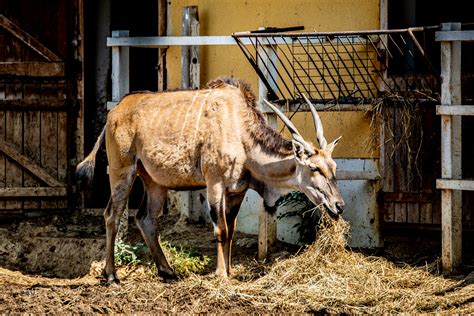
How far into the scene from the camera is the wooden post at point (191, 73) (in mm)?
12961

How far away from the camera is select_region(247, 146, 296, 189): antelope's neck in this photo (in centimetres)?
1098

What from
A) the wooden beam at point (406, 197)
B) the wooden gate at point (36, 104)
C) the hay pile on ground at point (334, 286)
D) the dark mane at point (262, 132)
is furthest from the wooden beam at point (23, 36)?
the wooden beam at point (406, 197)

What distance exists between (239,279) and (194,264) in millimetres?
754

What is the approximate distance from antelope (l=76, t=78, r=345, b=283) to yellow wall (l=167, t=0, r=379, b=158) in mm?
1371

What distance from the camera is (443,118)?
35.6 feet

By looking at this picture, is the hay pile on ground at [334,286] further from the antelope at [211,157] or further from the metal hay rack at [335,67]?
the metal hay rack at [335,67]

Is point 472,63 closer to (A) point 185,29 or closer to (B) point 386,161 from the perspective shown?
(B) point 386,161

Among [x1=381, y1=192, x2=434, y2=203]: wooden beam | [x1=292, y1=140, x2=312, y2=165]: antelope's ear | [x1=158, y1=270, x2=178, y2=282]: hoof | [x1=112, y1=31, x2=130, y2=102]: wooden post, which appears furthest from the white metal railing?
[x1=112, y1=31, x2=130, y2=102]: wooden post

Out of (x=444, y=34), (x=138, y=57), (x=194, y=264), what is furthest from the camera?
(x=138, y=57)

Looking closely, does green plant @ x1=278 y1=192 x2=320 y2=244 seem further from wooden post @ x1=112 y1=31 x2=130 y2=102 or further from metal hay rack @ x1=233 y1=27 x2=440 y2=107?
wooden post @ x1=112 y1=31 x2=130 y2=102

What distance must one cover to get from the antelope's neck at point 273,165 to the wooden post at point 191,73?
222 cm

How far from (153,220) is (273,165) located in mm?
1582

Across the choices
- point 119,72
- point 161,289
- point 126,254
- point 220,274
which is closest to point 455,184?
point 220,274

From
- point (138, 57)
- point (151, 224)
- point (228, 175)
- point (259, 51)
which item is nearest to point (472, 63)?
point (259, 51)
